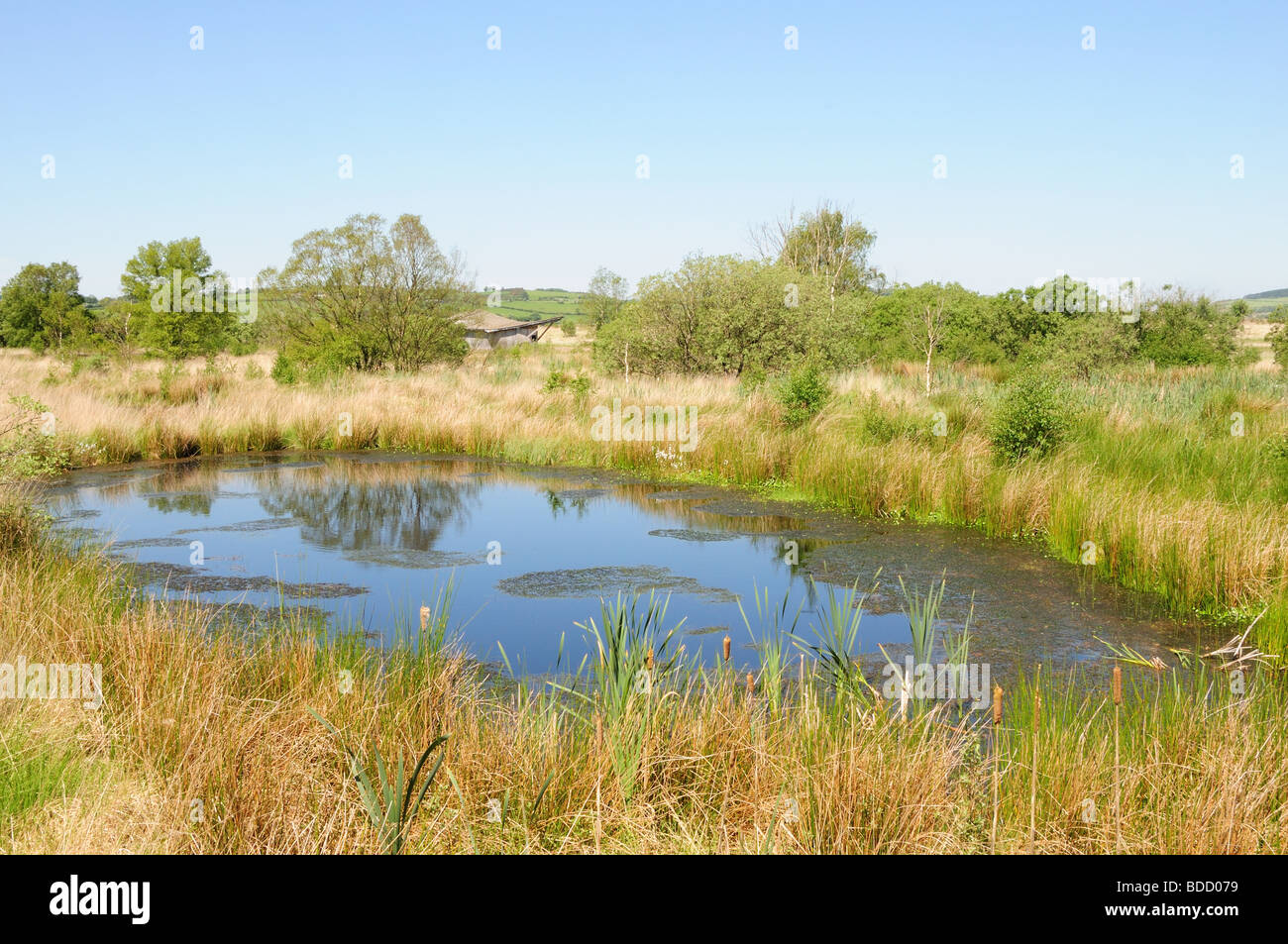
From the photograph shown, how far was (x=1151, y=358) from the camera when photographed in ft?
79.6

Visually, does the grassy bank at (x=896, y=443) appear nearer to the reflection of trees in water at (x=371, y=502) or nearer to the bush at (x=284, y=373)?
the bush at (x=284, y=373)

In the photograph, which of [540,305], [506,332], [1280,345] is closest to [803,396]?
[1280,345]

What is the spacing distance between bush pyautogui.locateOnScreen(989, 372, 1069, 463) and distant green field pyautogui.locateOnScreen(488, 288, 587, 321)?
202ft

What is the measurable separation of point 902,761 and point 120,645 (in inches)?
148

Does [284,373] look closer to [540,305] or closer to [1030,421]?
[1030,421]

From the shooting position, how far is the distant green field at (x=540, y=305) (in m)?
88.4

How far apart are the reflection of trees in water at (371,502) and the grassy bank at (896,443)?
240 centimetres

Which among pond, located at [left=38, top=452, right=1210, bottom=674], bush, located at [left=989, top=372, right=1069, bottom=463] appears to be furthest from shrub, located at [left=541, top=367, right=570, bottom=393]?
bush, located at [left=989, top=372, right=1069, bottom=463]

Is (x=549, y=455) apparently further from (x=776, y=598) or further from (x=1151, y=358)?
(x=1151, y=358)

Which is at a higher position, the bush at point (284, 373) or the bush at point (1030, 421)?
the bush at point (284, 373)

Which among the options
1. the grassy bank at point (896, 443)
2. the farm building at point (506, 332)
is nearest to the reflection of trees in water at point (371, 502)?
the grassy bank at point (896, 443)

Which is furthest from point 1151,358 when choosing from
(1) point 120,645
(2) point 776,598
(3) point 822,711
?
(1) point 120,645

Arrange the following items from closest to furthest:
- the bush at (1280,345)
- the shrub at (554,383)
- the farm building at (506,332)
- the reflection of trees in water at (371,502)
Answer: the reflection of trees in water at (371,502) → the shrub at (554,383) → the bush at (1280,345) → the farm building at (506,332)
